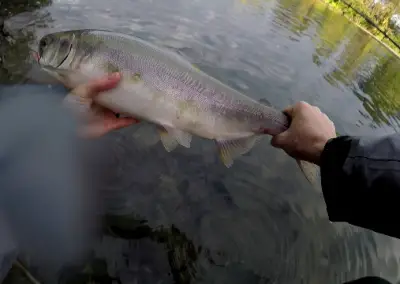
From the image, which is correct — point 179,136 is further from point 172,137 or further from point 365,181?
point 365,181

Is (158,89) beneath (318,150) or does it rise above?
beneath

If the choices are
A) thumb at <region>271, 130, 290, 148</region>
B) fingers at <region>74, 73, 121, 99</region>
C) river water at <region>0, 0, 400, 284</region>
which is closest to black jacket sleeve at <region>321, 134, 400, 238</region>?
thumb at <region>271, 130, 290, 148</region>

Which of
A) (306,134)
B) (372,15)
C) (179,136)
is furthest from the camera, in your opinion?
(372,15)

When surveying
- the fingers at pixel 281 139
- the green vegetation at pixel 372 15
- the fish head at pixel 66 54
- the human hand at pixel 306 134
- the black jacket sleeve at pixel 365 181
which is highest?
the black jacket sleeve at pixel 365 181

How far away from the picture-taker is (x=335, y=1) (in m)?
35.5

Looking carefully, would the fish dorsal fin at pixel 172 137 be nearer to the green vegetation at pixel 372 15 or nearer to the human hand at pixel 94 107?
the human hand at pixel 94 107

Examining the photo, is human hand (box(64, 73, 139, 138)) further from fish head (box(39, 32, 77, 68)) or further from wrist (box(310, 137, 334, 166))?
wrist (box(310, 137, 334, 166))

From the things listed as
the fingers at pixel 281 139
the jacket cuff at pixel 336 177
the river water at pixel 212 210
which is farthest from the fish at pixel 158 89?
the river water at pixel 212 210

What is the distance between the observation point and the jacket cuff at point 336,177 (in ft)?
6.91

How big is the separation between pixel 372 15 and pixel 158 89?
39065 millimetres

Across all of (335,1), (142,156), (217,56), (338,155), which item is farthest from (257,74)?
(335,1)

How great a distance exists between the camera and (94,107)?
342 centimetres

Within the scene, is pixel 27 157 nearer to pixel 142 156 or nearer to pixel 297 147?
pixel 142 156

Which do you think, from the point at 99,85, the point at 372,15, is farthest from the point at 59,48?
the point at 372,15
